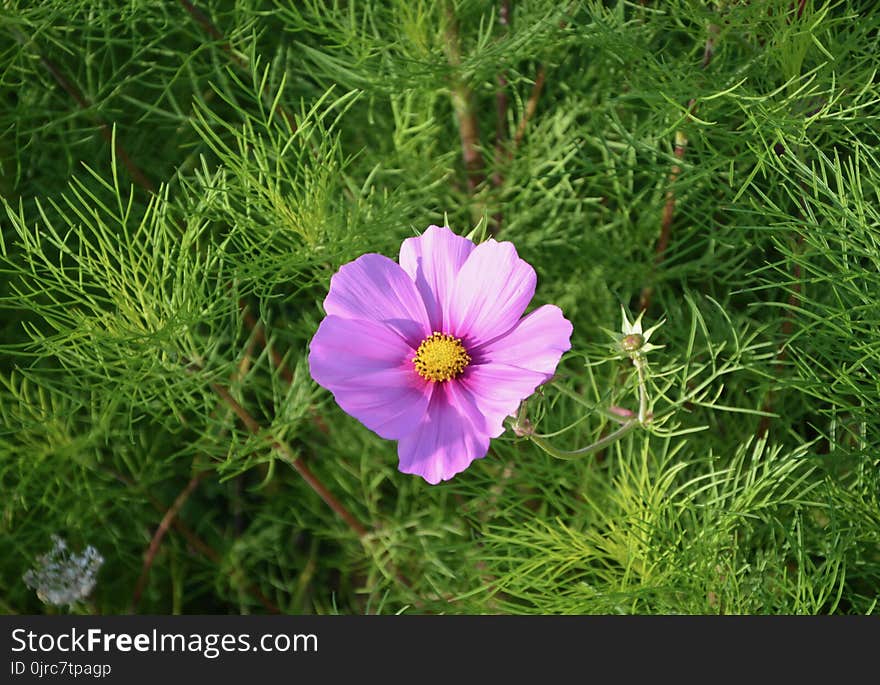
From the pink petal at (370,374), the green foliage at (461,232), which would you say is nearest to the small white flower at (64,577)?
the green foliage at (461,232)

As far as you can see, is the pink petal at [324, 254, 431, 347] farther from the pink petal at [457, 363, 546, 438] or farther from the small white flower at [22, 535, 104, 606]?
the small white flower at [22, 535, 104, 606]

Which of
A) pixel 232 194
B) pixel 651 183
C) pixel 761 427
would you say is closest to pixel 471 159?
pixel 651 183

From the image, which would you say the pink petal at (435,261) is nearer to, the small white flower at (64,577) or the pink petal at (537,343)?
the pink petal at (537,343)

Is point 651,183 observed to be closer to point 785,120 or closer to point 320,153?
point 785,120

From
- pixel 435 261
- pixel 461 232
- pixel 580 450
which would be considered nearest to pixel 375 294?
pixel 435 261

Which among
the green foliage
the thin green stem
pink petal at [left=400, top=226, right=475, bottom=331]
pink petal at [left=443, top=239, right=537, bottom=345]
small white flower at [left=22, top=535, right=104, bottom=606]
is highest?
the green foliage

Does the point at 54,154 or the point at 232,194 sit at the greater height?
the point at 54,154

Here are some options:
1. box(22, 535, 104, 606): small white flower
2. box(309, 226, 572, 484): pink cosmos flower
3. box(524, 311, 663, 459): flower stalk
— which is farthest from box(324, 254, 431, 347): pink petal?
box(22, 535, 104, 606): small white flower

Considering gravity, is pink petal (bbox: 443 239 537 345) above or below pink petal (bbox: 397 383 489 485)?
above
